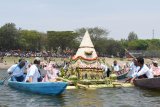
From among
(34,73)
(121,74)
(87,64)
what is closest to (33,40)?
(121,74)

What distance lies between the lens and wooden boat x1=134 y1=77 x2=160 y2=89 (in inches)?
961

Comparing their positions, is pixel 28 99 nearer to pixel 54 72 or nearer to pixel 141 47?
pixel 54 72

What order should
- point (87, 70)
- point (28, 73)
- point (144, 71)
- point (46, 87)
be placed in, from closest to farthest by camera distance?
point (46, 87) < point (28, 73) < point (144, 71) < point (87, 70)

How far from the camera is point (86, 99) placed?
Result: 68.7 ft

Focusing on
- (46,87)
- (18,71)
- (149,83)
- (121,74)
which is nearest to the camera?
(46,87)

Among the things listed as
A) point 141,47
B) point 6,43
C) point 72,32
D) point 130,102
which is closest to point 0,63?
point 6,43

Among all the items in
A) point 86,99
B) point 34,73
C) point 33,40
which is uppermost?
point 33,40

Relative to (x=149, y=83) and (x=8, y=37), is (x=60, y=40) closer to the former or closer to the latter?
(x=8, y=37)

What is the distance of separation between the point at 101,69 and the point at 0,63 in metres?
49.3

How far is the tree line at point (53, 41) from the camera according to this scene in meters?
101

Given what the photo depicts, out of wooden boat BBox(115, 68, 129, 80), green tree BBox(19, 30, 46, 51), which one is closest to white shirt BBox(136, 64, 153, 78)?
wooden boat BBox(115, 68, 129, 80)

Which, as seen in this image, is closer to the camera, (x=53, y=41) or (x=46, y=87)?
(x=46, y=87)

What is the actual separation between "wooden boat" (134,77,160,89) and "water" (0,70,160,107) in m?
0.34

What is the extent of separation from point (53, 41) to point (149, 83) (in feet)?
294
